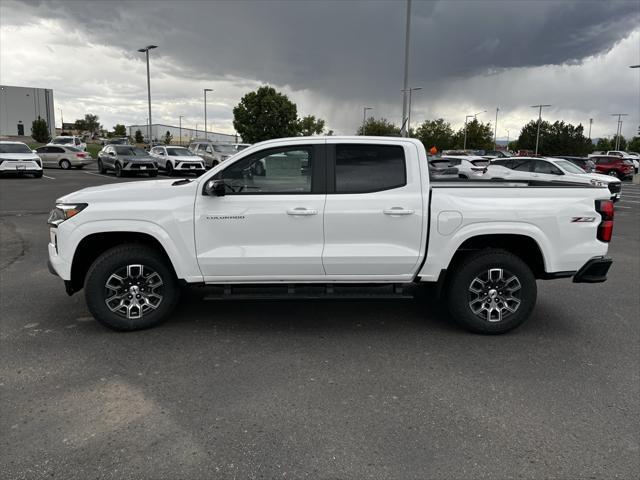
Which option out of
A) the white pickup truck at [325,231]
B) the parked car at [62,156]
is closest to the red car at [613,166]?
the parked car at [62,156]

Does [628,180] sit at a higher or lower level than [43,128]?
lower

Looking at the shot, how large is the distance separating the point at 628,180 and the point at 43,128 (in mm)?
81063

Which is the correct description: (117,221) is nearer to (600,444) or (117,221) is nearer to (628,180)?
(600,444)

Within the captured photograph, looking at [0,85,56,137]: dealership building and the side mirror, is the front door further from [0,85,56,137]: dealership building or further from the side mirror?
[0,85,56,137]: dealership building

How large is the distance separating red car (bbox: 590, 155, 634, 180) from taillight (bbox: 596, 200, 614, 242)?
32.4 meters

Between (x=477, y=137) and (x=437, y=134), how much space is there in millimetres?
6877

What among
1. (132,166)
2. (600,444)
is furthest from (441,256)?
(132,166)

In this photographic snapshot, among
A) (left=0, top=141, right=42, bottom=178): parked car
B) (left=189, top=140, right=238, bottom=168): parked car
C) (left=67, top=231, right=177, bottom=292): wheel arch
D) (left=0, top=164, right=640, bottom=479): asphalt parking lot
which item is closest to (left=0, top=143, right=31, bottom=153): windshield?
(left=0, top=141, right=42, bottom=178): parked car

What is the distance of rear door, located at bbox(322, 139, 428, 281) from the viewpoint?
4.75 meters

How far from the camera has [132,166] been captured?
86.2ft

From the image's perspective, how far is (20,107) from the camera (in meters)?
114

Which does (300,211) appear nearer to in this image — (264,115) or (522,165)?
(522,165)

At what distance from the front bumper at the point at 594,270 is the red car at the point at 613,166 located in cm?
3246

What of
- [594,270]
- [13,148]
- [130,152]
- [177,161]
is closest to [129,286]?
[594,270]
